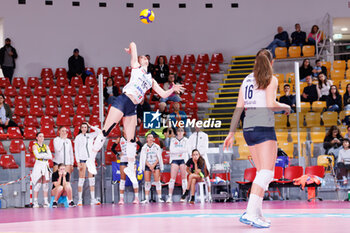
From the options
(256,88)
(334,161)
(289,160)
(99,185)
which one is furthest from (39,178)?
(256,88)

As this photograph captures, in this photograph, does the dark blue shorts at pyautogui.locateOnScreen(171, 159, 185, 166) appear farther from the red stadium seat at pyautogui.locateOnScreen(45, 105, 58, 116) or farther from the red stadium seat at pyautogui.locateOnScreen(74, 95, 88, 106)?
the red stadium seat at pyautogui.locateOnScreen(45, 105, 58, 116)

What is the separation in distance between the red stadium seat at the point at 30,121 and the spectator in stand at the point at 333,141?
400 inches

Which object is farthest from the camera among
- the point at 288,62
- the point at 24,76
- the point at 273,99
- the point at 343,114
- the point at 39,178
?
the point at 24,76

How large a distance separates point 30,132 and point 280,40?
414 inches

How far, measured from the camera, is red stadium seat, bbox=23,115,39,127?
1934cm

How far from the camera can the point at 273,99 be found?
615 centimetres

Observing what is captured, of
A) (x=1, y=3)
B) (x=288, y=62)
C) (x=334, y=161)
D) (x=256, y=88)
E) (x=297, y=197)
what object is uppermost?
(x=1, y=3)

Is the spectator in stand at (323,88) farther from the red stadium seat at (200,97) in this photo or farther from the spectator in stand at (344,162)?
the red stadium seat at (200,97)

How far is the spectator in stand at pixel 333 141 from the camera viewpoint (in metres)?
14.0

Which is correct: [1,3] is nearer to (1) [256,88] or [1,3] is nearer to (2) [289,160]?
(2) [289,160]

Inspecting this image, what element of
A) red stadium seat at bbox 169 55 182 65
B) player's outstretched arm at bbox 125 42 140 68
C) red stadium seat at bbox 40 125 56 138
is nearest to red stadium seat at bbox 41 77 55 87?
red stadium seat at bbox 40 125 56 138

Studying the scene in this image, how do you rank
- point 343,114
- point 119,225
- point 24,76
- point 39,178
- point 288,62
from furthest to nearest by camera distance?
point 24,76 < point 288,62 < point 343,114 < point 39,178 < point 119,225

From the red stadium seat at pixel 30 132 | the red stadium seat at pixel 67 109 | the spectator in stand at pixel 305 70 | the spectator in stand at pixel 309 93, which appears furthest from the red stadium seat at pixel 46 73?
the spectator in stand at pixel 309 93

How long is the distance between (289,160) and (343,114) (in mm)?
2720
